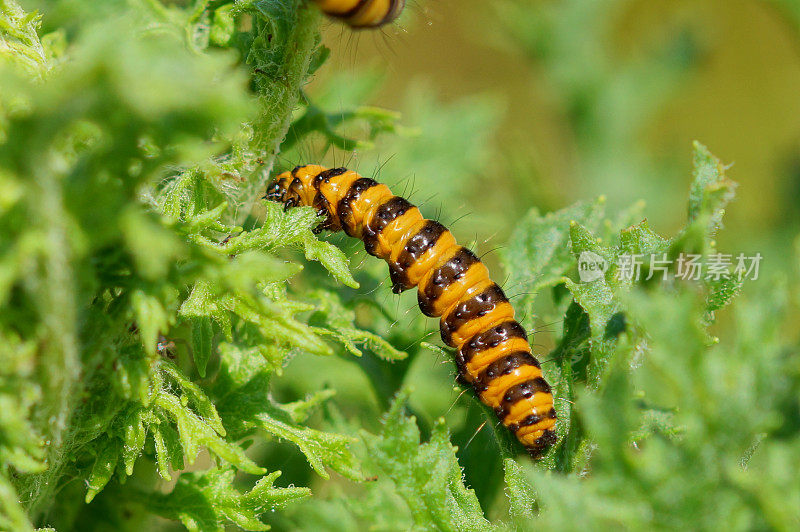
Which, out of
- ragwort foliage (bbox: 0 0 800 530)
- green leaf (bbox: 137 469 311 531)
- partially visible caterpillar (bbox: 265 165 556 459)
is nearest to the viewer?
ragwort foliage (bbox: 0 0 800 530)

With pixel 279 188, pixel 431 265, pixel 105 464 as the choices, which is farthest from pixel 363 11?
pixel 105 464

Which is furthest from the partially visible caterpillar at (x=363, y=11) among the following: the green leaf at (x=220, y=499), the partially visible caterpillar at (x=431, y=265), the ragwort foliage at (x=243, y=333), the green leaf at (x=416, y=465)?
the green leaf at (x=220, y=499)

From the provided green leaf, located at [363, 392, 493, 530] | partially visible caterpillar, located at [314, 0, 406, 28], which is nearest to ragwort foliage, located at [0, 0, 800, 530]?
green leaf, located at [363, 392, 493, 530]

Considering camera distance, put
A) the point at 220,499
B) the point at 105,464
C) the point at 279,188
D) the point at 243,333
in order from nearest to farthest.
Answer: the point at 105,464, the point at 220,499, the point at 243,333, the point at 279,188

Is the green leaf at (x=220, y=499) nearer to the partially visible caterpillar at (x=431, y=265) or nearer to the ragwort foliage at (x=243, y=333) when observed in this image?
the ragwort foliage at (x=243, y=333)

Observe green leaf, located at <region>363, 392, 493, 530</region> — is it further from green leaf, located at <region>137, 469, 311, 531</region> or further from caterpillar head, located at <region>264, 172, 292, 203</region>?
caterpillar head, located at <region>264, 172, 292, 203</region>

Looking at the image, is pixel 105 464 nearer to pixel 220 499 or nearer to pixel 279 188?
pixel 220 499

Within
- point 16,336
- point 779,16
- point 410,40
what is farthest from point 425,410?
point 410,40
